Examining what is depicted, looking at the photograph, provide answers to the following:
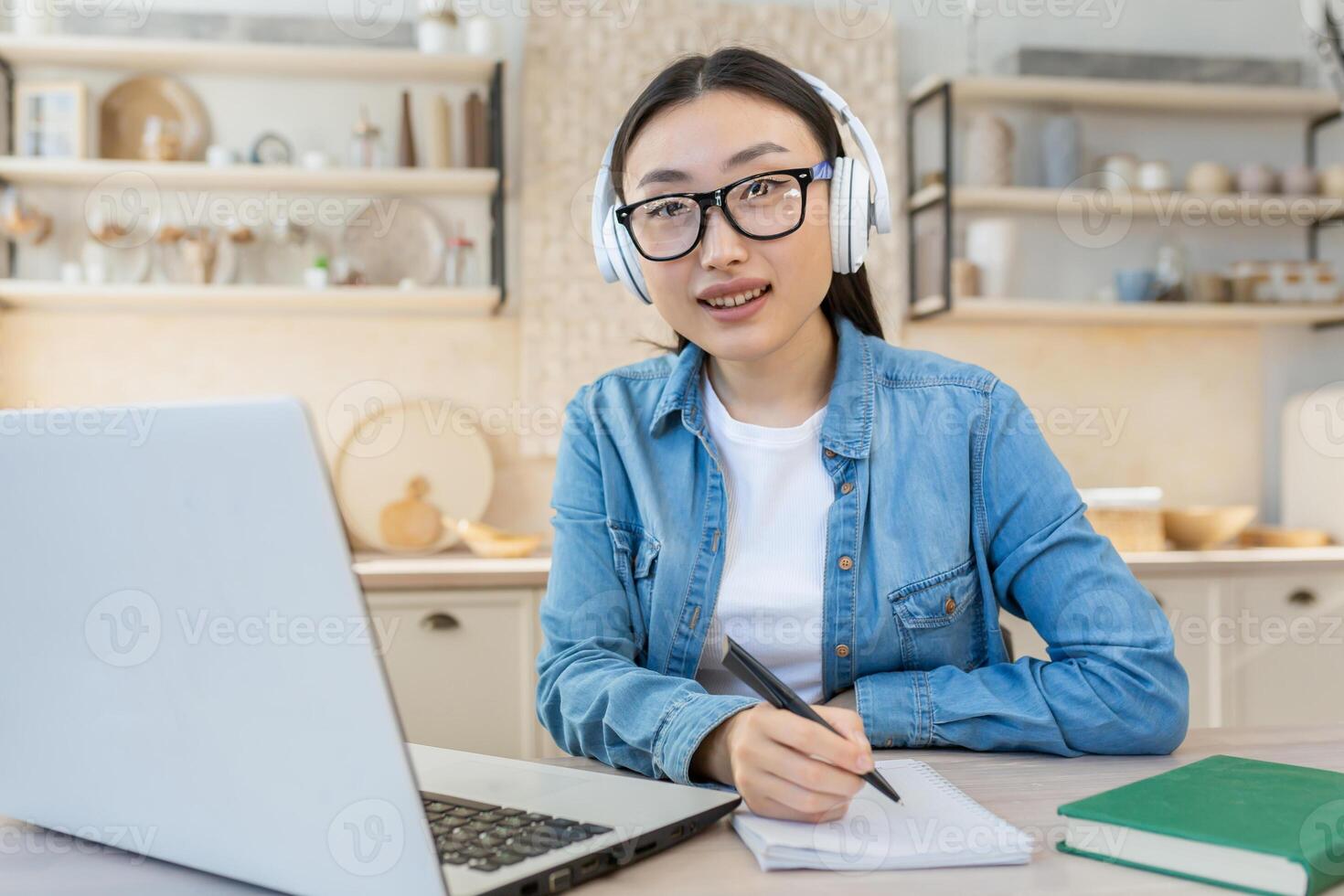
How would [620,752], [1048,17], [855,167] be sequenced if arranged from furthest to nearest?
[1048,17]
[855,167]
[620,752]

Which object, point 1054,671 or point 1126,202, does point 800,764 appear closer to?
point 1054,671

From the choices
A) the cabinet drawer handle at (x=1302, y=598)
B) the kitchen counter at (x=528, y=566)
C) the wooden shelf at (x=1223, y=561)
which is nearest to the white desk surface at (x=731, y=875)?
the kitchen counter at (x=528, y=566)

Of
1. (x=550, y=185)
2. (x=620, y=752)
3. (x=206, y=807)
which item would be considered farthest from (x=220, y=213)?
(x=206, y=807)

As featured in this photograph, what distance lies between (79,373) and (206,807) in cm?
280

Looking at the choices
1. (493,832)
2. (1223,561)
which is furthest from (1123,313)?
(493,832)

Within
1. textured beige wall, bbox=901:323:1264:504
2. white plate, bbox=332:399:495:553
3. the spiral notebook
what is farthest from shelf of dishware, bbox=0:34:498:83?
the spiral notebook

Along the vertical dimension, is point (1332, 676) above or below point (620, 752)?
below

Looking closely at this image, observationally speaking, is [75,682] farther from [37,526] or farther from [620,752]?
[620,752]

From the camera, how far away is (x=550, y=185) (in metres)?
3.18

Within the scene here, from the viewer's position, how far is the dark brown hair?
1.28 meters

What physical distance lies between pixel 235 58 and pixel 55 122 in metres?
0.49

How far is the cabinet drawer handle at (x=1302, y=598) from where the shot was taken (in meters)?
2.94

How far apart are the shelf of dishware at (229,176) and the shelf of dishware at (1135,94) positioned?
4.40 feet

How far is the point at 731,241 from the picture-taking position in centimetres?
120
